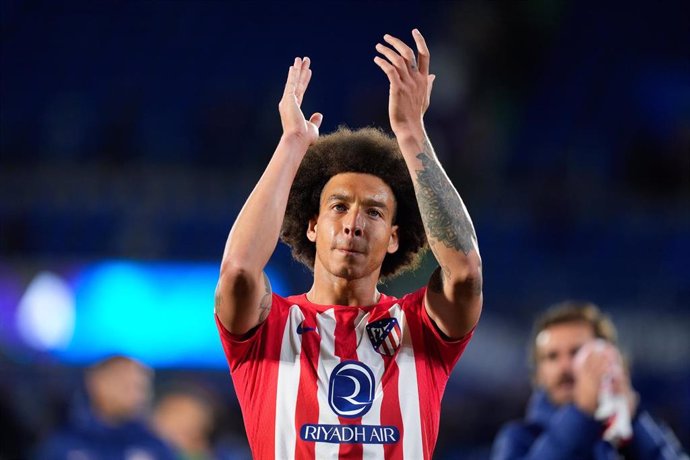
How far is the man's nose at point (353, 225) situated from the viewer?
3.55 m

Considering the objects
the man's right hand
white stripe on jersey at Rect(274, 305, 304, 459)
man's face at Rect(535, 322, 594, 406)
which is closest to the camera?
white stripe on jersey at Rect(274, 305, 304, 459)

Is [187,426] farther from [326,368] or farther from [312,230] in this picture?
[326,368]

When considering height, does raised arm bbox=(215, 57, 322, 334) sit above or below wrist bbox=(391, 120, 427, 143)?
below

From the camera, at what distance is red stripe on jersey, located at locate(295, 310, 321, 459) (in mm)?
3404

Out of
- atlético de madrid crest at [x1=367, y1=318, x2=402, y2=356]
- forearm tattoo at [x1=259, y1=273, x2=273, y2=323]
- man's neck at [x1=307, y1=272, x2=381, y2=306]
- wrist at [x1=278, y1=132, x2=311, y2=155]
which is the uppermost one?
wrist at [x1=278, y1=132, x2=311, y2=155]

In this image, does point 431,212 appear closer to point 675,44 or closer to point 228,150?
point 228,150

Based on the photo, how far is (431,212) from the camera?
3443mm

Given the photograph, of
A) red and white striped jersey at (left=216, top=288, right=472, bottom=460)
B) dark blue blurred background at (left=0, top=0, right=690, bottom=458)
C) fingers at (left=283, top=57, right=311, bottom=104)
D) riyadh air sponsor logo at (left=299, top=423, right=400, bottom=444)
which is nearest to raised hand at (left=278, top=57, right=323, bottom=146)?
fingers at (left=283, top=57, right=311, bottom=104)

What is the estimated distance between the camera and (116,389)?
6492 mm

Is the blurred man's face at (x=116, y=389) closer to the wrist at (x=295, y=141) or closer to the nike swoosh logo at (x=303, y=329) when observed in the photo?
the nike swoosh logo at (x=303, y=329)

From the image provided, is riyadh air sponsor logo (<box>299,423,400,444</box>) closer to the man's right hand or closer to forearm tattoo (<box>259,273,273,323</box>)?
forearm tattoo (<box>259,273,273,323</box>)

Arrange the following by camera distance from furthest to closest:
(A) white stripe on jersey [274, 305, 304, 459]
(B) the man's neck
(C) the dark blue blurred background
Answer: (C) the dark blue blurred background, (B) the man's neck, (A) white stripe on jersey [274, 305, 304, 459]

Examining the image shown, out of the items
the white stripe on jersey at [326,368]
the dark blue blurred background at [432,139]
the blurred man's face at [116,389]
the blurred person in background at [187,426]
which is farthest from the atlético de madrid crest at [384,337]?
the dark blue blurred background at [432,139]

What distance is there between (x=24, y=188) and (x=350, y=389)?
344 inches
